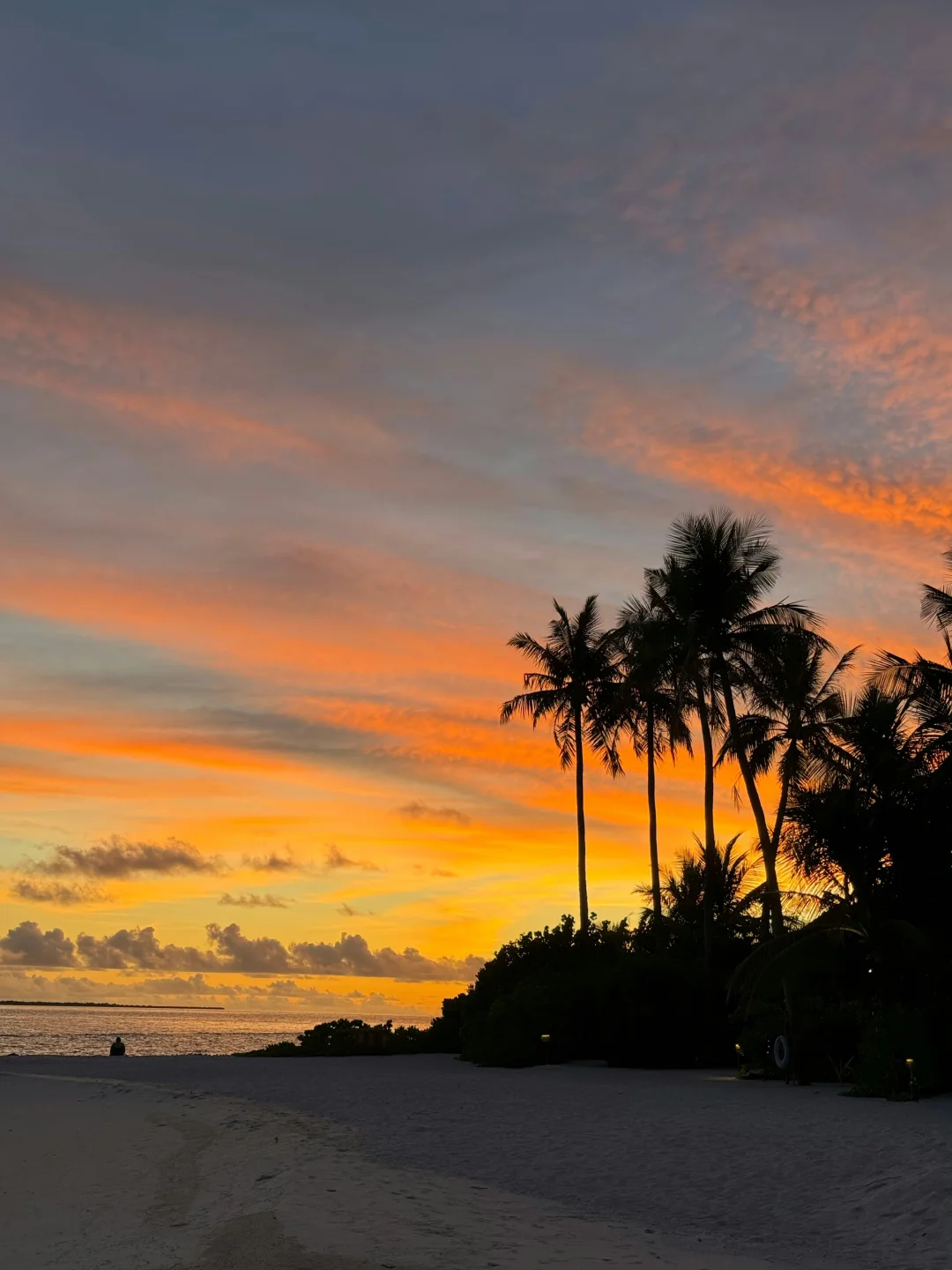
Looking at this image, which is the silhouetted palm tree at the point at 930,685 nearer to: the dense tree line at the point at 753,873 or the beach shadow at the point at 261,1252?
the dense tree line at the point at 753,873

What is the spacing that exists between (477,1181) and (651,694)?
2599 cm

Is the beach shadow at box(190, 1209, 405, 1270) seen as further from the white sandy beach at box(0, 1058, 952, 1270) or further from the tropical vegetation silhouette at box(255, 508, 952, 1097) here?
the tropical vegetation silhouette at box(255, 508, 952, 1097)

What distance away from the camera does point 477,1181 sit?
13281 mm

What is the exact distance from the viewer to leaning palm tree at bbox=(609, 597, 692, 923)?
107ft

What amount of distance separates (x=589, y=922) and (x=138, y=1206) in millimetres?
28059

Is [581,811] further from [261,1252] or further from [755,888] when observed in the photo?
[261,1252]

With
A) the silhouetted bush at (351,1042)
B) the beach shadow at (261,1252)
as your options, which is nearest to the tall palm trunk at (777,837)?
the silhouetted bush at (351,1042)

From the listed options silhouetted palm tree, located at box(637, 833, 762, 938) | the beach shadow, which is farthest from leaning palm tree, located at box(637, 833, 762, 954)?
the beach shadow

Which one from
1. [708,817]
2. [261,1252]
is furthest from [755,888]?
[261,1252]

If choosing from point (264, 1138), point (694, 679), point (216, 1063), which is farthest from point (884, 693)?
point (216, 1063)

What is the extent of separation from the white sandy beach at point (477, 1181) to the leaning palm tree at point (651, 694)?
1279 cm

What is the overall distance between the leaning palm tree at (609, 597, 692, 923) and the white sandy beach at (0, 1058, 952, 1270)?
1279cm

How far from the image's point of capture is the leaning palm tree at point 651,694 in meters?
32.5

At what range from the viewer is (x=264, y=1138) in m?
16.6
